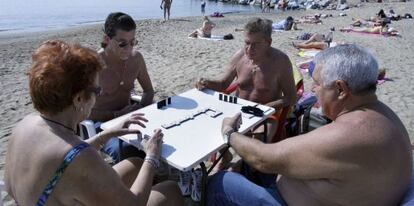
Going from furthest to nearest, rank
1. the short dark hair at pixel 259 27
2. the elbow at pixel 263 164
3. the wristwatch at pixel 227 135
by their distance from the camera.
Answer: the short dark hair at pixel 259 27 → the wristwatch at pixel 227 135 → the elbow at pixel 263 164

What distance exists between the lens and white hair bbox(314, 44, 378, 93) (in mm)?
1702

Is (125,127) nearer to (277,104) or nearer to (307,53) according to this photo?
(277,104)

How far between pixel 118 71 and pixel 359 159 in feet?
8.12

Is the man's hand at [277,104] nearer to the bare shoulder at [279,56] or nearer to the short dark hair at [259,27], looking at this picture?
the bare shoulder at [279,56]

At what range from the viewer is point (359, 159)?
1.60 m

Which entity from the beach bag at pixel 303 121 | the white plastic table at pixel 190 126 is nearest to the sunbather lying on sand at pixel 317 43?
the beach bag at pixel 303 121

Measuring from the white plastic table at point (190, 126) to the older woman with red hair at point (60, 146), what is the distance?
0.48 metres

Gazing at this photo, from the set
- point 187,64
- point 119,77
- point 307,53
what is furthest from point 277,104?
point 307,53

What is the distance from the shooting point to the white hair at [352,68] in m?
1.70

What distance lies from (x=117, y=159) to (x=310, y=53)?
23.8 feet

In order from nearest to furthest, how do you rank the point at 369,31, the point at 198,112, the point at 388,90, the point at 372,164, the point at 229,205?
the point at 372,164
the point at 229,205
the point at 198,112
the point at 388,90
the point at 369,31

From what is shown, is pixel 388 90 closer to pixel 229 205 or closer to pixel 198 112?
pixel 198 112

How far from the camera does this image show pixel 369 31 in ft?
41.9

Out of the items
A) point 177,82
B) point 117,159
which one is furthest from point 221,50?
point 117,159
